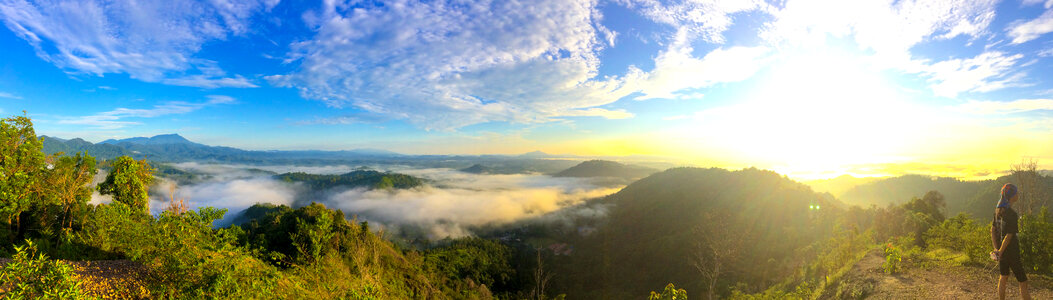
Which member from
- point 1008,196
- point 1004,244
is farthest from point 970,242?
point 1008,196

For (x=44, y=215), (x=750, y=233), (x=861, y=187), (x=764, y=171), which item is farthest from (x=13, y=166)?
(x=861, y=187)

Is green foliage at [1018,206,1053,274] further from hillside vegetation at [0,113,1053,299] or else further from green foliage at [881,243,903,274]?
green foliage at [881,243,903,274]

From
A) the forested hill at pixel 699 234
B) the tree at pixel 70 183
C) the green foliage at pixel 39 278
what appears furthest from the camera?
the forested hill at pixel 699 234

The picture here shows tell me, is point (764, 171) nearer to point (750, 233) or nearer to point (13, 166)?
point (750, 233)

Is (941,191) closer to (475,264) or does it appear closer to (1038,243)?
(1038,243)

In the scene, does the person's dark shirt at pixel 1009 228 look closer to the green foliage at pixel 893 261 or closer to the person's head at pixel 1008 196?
the person's head at pixel 1008 196

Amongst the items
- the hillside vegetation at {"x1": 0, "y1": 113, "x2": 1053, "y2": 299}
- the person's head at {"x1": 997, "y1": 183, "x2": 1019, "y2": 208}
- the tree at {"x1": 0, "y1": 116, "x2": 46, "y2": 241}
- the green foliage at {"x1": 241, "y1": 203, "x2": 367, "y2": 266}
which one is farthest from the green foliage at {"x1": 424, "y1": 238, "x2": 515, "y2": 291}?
the person's head at {"x1": 997, "y1": 183, "x2": 1019, "y2": 208}

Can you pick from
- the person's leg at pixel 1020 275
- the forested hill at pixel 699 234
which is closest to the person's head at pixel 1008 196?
the person's leg at pixel 1020 275
